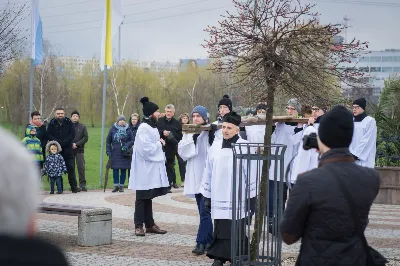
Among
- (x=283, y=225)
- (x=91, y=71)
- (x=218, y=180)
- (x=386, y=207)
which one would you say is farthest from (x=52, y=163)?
(x=91, y=71)

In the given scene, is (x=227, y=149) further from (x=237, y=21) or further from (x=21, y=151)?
(x=21, y=151)

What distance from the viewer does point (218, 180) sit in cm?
939

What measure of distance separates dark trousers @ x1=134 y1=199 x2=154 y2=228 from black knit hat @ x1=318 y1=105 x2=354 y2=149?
312 inches

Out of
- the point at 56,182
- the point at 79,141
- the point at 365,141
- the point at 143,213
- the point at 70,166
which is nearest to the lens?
the point at 143,213

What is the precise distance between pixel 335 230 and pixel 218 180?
4.71 metres

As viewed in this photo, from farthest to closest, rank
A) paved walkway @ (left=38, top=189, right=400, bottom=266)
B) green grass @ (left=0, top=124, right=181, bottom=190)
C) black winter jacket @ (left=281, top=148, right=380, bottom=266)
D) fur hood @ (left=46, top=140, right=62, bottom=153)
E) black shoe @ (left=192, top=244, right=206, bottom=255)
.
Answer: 1. green grass @ (left=0, top=124, right=181, bottom=190)
2. fur hood @ (left=46, top=140, right=62, bottom=153)
3. black shoe @ (left=192, top=244, right=206, bottom=255)
4. paved walkway @ (left=38, top=189, right=400, bottom=266)
5. black winter jacket @ (left=281, top=148, right=380, bottom=266)

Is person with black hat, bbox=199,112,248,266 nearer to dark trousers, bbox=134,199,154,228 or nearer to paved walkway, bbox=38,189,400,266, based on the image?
paved walkway, bbox=38,189,400,266

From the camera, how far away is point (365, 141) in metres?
13.7

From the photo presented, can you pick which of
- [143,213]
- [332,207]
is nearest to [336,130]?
[332,207]

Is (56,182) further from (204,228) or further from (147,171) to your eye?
(204,228)

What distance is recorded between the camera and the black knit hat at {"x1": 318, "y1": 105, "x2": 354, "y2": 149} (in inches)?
191

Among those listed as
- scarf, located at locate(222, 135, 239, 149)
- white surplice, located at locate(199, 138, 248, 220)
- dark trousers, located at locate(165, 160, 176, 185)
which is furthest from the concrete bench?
dark trousers, located at locate(165, 160, 176, 185)

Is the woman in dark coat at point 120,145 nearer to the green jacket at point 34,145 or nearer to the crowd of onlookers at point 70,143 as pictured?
the crowd of onlookers at point 70,143

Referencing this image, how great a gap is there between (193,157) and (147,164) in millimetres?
1402
